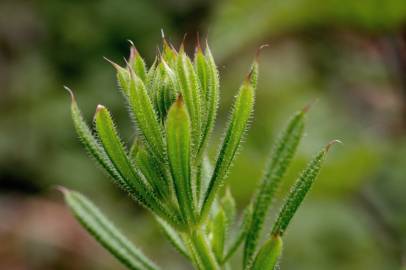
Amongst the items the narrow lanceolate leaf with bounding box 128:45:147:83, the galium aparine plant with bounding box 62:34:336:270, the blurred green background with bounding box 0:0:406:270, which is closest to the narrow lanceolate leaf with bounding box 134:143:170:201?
the galium aparine plant with bounding box 62:34:336:270

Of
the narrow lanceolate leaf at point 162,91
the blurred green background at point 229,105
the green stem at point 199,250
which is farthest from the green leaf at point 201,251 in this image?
the blurred green background at point 229,105

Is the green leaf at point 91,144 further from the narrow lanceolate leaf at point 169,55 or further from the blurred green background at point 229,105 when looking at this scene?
the blurred green background at point 229,105

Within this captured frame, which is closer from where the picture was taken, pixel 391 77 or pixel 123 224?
pixel 391 77

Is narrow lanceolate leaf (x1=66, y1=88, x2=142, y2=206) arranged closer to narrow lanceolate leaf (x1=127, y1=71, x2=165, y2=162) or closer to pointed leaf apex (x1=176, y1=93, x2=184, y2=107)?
narrow lanceolate leaf (x1=127, y1=71, x2=165, y2=162)

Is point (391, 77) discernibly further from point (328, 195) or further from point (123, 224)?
point (123, 224)

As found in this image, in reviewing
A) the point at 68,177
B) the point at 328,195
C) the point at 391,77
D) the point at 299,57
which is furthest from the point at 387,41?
the point at 68,177

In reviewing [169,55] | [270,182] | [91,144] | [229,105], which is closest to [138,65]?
[169,55]
